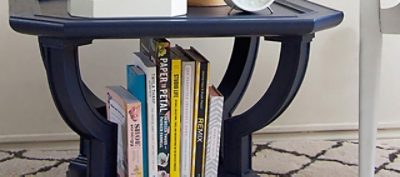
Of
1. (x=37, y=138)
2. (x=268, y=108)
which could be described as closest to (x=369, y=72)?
(x=268, y=108)

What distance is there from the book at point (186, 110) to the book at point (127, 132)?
75 mm

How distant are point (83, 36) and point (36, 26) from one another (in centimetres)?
7

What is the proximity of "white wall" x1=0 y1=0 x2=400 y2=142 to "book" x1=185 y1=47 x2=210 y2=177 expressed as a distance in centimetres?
44

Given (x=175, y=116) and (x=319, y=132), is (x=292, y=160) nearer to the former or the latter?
(x=319, y=132)

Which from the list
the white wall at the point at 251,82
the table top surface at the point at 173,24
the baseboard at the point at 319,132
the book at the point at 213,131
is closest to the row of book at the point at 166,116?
the book at the point at 213,131

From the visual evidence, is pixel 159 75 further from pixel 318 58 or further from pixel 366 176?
pixel 318 58

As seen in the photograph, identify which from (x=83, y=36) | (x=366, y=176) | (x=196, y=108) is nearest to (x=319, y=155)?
(x=366, y=176)

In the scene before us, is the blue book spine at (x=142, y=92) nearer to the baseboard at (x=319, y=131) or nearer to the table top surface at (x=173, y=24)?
the table top surface at (x=173, y=24)

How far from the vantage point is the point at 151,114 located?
39.1 inches

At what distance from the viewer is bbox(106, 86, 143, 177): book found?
988mm

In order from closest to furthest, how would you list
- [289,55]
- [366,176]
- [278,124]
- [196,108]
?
[289,55] < [196,108] < [366,176] < [278,124]

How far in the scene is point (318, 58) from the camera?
1558 mm

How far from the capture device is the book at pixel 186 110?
101cm

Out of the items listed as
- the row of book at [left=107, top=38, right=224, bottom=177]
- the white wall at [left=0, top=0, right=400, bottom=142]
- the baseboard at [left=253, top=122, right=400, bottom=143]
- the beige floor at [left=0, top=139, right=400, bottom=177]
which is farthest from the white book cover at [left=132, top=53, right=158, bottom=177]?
the baseboard at [left=253, top=122, right=400, bottom=143]
